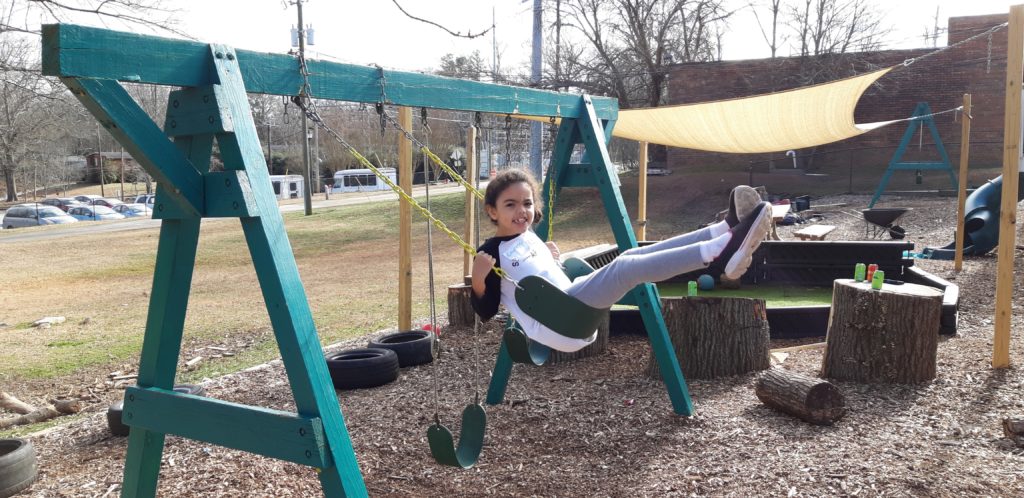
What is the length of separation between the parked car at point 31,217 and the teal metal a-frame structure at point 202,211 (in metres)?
33.7

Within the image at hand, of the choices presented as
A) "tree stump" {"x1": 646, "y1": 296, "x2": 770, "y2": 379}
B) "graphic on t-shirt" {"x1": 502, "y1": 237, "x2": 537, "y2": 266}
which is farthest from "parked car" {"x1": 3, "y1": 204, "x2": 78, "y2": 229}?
"graphic on t-shirt" {"x1": 502, "y1": 237, "x2": 537, "y2": 266}

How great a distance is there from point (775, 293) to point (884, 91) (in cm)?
1961

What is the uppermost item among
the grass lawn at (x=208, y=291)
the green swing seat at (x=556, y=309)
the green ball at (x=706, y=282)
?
the green swing seat at (x=556, y=309)

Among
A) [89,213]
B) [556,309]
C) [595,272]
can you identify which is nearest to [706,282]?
[595,272]

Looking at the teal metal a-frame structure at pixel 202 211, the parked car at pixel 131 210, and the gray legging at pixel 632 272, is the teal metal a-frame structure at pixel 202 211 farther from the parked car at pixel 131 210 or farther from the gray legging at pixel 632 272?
the parked car at pixel 131 210

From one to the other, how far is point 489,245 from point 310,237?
19400mm

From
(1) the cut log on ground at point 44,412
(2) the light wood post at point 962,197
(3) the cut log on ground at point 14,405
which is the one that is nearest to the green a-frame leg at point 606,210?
(1) the cut log on ground at point 44,412

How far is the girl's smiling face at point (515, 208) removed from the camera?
3.61 m

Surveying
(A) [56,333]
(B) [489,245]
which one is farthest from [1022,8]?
(A) [56,333]

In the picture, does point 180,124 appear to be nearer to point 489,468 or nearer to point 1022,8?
point 489,468

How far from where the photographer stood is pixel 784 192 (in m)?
22.3

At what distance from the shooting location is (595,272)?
3.19 meters

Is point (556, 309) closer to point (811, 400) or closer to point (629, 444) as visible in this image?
point (629, 444)

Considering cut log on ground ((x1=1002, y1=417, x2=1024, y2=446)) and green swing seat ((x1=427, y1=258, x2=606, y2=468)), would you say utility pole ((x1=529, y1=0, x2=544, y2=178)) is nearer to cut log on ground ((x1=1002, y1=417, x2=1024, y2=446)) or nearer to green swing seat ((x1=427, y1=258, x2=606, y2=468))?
cut log on ground ((x1=1002, y1=417, x2=1024, y2=446))
